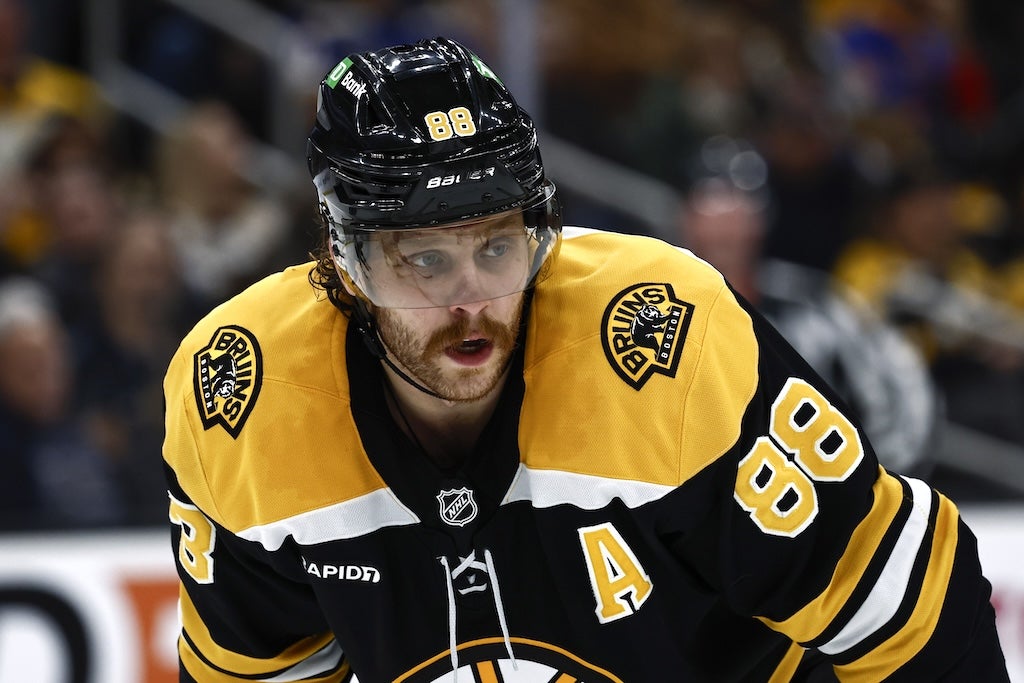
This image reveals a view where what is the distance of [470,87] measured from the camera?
167 cm

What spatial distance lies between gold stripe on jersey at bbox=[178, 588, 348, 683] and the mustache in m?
0.56

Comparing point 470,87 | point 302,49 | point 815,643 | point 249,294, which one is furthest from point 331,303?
point 302,49

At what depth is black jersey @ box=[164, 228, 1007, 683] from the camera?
1681 mm

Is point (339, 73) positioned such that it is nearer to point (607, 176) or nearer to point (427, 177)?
point (427, 177)

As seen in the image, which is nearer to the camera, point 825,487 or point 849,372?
point 825,487

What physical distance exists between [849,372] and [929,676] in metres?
2.09

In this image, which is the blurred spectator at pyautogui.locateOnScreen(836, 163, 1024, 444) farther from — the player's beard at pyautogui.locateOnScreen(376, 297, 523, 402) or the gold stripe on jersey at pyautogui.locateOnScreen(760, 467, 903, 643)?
the player's beard at pyautogui.locateOnScreen(376, 297, 523, 402)

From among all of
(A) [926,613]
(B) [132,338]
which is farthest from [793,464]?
(B) [132,338]

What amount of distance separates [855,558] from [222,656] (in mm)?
874

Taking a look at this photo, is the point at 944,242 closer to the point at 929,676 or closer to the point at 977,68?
the point at 977,68

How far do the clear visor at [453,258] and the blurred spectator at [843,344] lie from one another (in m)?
2.01

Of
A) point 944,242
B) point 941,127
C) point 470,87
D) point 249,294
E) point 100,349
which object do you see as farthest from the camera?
point 941,127

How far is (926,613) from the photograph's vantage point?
5.54 ft

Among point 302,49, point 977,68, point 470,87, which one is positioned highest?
point 470,87
